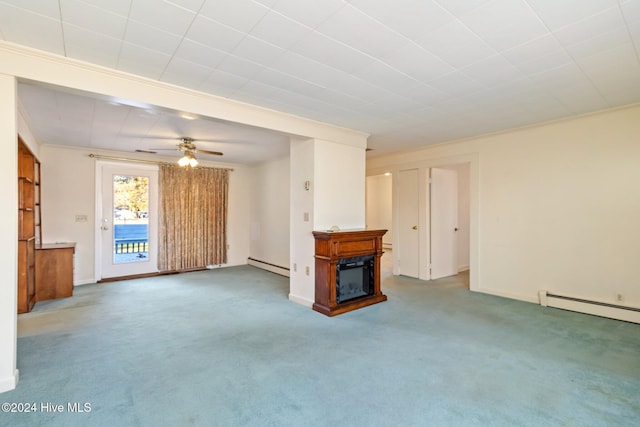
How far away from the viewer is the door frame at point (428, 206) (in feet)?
16.0

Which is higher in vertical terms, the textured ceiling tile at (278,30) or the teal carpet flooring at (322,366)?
the textured ceiling tile at (278,30)

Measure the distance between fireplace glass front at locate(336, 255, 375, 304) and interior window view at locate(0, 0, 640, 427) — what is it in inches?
1.3

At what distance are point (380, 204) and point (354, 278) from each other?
21.2 feet

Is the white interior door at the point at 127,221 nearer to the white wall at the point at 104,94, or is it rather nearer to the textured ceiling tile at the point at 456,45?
the white wall at the point at 104,94

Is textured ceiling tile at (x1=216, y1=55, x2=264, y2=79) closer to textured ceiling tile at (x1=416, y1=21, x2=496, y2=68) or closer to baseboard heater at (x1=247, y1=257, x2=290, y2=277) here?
textured ceiling tile at (x1=416, y1=21, x2=496, y2=68)

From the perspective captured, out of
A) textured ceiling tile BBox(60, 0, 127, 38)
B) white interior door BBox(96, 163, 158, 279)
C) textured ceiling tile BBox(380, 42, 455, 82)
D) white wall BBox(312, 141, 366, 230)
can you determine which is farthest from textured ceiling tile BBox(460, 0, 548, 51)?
white interior door BBox(96, 163, 158, 279)

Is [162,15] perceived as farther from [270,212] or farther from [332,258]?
[270,212]

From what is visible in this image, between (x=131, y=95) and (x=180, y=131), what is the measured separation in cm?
165

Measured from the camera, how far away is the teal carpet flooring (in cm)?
193

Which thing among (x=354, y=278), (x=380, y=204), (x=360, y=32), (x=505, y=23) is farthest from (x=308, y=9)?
(x=380, y=204)

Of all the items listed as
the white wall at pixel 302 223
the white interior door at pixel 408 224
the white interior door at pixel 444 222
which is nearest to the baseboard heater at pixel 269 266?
the white wall at pixel 302 223

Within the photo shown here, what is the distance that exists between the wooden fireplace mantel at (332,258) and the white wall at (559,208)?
2.04m

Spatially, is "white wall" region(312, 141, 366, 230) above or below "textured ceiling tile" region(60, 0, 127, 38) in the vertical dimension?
below

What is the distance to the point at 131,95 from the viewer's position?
2.70 metres
